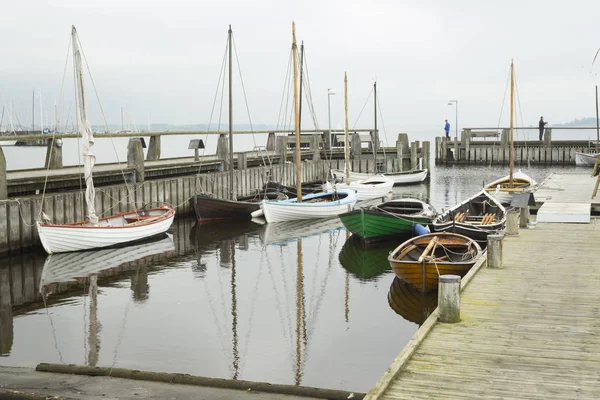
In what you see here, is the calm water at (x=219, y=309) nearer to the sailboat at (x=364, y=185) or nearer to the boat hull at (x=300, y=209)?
the boat hull at (x=300, y=209)

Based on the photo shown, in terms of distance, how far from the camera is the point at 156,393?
9.81 metres

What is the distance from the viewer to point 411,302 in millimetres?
17516

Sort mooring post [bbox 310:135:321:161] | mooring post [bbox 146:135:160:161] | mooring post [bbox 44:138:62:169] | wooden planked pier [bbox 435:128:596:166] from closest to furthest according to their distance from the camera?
1. mooring post [bbox 44:138:62:169]
2. mooring post [bbox 146:135:160:161]
3. mooring post [bbox 310:135:321:161]
4. wooden planked pier [bbox 435:128:596:166]

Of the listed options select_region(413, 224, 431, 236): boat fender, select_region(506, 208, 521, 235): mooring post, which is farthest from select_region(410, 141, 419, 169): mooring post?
select_region(506, 208, 521, 235): mooring post

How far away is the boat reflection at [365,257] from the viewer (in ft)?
71.9

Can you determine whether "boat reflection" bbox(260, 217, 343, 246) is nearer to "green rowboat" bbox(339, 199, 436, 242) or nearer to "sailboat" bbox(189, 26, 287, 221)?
"sailboat" bbox(189, 26, 287, 221)

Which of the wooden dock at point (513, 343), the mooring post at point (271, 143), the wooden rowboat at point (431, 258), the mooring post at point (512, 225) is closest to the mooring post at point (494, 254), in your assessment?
the wooden dock at point (513, 343)

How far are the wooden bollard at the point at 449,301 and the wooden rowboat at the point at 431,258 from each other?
5.30 meters

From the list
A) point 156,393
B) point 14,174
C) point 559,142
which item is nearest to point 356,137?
point 559,142

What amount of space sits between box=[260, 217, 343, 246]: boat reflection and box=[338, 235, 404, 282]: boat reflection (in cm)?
230

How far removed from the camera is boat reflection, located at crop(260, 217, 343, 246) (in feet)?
93.3

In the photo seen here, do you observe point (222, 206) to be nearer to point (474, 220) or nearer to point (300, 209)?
point (300, 209)

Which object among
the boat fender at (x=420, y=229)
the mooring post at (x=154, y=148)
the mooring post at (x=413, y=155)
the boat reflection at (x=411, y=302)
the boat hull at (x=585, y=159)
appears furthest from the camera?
the boat hull at (x=585, y=159)

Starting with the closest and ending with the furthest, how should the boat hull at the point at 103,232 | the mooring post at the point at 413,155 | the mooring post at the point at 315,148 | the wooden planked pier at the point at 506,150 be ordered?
the boat hull at the point at 103,232
the mooring post at the point at 315,148
the mooring post at the point at 413,155
the wooden planked pier at the point at 506,150
